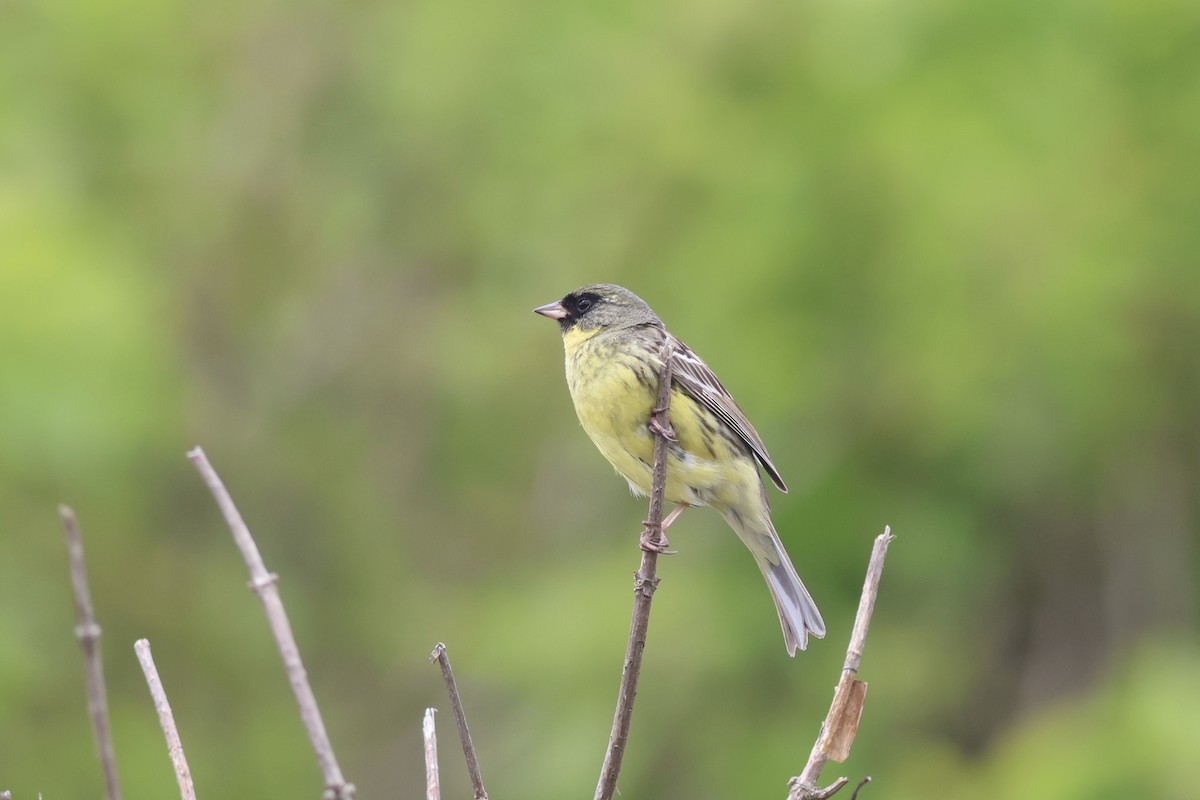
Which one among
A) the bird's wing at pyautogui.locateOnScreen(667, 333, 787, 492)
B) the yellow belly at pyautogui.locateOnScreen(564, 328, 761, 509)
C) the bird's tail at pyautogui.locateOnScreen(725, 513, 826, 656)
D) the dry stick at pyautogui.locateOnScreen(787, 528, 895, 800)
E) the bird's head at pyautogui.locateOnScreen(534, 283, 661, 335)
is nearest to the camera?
the dry stick at pyautogui.locateOnScreen(787, 528, 895, 800)

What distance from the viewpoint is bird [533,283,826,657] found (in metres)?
5.13

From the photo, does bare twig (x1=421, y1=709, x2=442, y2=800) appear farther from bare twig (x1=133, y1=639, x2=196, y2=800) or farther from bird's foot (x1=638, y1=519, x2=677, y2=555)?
bird's foot (x1=638, y1=519, x2=677, y2=555)

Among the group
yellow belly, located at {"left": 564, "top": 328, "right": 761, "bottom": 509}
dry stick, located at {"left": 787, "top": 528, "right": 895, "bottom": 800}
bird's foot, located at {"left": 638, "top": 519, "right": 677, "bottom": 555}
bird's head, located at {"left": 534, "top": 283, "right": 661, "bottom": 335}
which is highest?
bird's head, located at {"left": 534, "top": 283, "right": 661, "bottom": 335}

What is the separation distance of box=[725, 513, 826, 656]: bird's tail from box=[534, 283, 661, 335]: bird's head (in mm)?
913

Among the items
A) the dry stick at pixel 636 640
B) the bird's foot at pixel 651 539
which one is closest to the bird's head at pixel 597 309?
the bird's foot at pixel 651 539

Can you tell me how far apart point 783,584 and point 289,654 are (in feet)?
12.1

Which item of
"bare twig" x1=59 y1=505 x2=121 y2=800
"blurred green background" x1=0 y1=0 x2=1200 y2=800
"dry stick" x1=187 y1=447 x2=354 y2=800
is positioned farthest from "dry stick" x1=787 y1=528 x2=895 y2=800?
"blurred green background" x1=0 y1=0 x2=1200 y2=800

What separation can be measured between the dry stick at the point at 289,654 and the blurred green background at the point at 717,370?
513cm

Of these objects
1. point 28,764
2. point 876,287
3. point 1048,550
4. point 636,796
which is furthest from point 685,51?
point 28,764

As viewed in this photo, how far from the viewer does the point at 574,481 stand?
10594 millimetres

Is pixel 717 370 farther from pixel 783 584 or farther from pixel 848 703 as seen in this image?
pixel 848 703

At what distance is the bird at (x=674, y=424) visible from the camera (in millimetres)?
5133

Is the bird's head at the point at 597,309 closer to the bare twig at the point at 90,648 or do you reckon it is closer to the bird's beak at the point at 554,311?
the bird's beak at the point at 554,311

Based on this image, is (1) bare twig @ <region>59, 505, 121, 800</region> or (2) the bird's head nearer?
(1) bare twig @ <region>59, 505, 121, 800</region>
